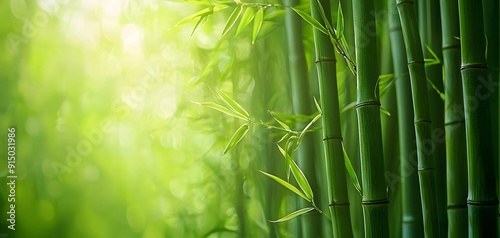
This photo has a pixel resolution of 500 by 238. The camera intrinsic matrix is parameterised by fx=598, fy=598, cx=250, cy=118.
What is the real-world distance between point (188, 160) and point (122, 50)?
0.29 metres

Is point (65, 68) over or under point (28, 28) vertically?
under

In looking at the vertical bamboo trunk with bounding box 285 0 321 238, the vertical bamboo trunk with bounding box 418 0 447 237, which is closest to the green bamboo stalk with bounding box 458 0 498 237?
the vertical bamboo trunk with bounding box 418 0 447 237

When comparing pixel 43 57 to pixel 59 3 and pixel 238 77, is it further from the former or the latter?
pixel 238 77

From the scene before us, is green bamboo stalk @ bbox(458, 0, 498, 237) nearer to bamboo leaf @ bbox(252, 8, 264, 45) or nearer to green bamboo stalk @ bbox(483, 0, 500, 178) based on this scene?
green bamboo stalk @ bbox(483, 0, 500, 178)

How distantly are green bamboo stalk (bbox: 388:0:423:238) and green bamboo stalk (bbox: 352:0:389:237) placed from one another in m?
0.11

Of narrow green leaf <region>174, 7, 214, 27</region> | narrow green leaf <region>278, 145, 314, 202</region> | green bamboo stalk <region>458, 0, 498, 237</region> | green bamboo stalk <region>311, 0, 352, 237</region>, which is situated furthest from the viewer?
narrow green leaf <region>174, 7, 214, 27</region>

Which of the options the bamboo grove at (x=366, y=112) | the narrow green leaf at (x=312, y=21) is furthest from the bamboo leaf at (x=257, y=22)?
the narrow green leaf at (x=312, y=21)

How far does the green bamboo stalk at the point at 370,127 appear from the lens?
38.1 inches

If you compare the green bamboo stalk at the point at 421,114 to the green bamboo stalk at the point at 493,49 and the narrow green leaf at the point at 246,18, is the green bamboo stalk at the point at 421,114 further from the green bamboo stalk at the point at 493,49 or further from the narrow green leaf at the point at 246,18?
the narrow green leaf at the point at 246,18

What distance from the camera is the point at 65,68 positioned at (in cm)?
140

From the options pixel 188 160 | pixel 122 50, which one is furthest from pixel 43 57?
pixel 188 160

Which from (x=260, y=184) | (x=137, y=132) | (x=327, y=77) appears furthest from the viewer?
(x=137, y=132)

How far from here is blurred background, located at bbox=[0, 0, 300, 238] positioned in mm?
1230

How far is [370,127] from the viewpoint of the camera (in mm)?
971
